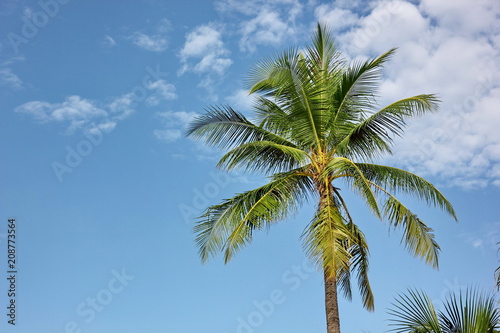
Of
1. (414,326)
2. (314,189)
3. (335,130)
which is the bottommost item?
(414,326)

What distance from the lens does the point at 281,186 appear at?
14898 millimetres

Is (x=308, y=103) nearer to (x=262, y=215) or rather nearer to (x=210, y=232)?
(x=262, y=215)

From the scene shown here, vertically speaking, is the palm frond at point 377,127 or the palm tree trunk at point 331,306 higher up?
the palm frond at point 377,127

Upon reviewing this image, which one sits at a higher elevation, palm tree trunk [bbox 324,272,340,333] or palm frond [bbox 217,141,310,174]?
palm frond [bbox 217,141,310,174]

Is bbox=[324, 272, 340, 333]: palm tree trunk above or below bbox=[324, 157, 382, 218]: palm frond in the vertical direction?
below

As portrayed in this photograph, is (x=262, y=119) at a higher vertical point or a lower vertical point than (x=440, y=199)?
higher

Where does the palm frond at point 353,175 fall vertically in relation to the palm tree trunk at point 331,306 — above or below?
above

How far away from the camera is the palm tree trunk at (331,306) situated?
13.4 meters

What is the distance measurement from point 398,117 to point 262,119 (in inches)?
141

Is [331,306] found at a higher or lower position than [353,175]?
lower

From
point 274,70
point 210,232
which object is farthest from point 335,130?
point 210,232

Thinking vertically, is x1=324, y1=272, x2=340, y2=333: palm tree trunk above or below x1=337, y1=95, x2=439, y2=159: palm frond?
below

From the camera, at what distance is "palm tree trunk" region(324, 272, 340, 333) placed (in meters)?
13.4

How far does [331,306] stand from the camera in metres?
13.6
